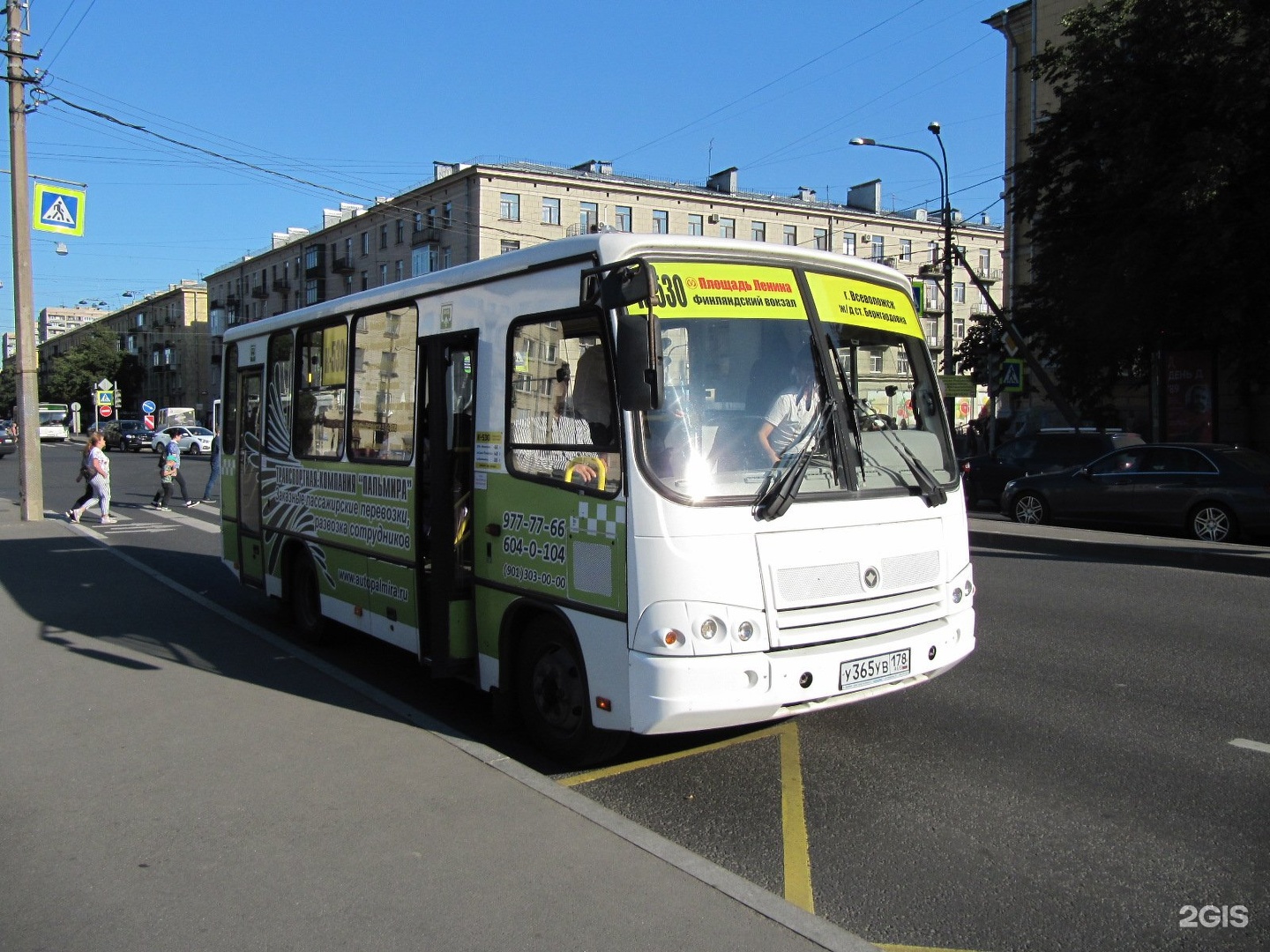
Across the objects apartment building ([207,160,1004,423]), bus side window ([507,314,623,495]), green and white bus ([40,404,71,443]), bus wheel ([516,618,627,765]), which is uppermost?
apartment building ([207,160,1004,423])

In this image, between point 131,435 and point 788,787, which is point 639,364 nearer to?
point 788,787

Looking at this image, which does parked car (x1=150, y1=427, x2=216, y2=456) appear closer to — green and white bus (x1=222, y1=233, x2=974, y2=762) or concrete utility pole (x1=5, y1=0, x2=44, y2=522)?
concrete utility pole (x1=5, y1=0, x2=44, y2=522)

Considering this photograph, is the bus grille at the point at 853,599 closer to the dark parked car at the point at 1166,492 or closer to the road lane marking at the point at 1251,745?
the road lane marking at the point at 1251,745

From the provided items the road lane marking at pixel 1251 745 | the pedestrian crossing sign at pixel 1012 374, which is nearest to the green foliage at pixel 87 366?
the pedestrian crossing sign at pixel 1012 374

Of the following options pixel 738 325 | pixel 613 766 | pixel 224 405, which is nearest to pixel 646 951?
pixel 613 766

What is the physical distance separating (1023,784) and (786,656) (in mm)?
1344

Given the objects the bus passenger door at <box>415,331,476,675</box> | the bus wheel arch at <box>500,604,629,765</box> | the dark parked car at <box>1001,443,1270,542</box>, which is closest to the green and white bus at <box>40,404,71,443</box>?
the dark parked car at <box>1001,443,1270,542</box>

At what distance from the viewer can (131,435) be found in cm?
5794

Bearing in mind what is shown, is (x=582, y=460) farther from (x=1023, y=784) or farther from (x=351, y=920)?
(x=1023, y=784)

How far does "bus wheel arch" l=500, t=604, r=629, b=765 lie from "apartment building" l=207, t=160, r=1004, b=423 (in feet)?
161

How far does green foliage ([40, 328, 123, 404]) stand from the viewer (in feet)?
303

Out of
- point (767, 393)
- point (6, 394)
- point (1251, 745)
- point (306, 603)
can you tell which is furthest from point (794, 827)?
point (6, 394)

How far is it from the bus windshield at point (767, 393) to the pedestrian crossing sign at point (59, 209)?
16.3 meters

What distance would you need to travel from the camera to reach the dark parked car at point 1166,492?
1473 centimetres
